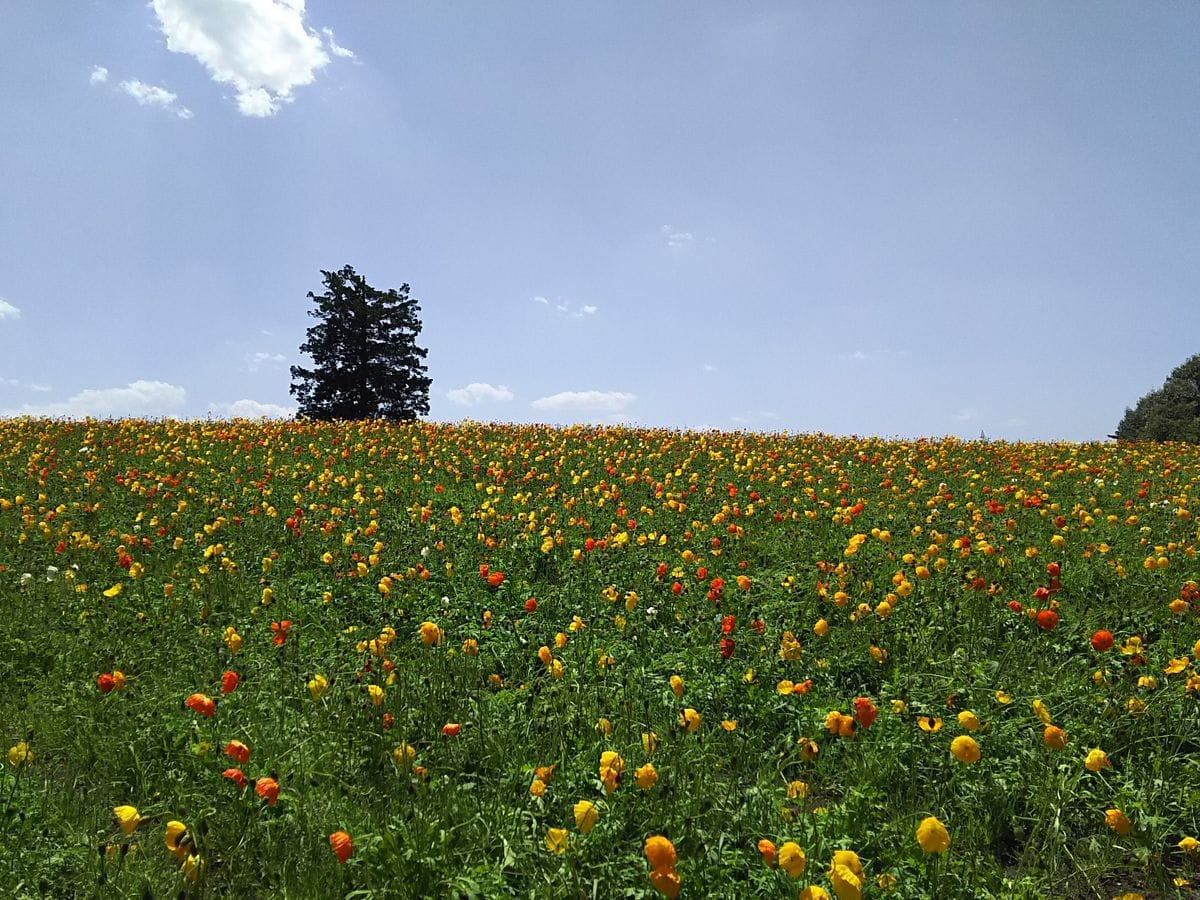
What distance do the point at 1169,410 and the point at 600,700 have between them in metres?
35.5

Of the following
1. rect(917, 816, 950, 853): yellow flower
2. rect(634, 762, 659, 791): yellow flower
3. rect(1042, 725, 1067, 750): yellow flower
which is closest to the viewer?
rect(917, 816, 950, 853): yellow flower

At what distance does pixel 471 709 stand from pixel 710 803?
1465 millimetres

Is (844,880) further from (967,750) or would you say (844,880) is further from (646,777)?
(967,750)

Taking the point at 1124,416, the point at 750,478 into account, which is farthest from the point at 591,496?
the point at 1124,416

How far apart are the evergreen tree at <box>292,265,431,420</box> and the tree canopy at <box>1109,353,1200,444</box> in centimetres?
2905

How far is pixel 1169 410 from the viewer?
30.2 meters

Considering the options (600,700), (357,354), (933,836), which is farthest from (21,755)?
Answer: (357,354)

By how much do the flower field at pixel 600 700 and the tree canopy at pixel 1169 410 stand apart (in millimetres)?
26072

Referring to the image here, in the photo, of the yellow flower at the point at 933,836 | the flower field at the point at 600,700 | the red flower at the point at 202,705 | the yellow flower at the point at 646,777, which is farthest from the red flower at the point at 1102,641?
the red flower at the point at 202,705

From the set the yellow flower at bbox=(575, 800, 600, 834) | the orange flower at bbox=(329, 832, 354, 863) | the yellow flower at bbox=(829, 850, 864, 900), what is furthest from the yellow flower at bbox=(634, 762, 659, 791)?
the orange flower at bbox=(329, 832, 354, 863)

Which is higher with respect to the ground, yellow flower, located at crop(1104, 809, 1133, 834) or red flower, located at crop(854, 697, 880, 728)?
red flower, located at crop(854, 697, 880, 728)

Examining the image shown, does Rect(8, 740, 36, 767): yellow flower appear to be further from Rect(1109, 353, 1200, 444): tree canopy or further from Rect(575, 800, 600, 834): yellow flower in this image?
Rect(1109, 353, 1200, 444): tree canopy

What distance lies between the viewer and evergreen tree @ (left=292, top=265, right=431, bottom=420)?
28812 millimetres

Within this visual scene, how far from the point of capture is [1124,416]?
110 ft
